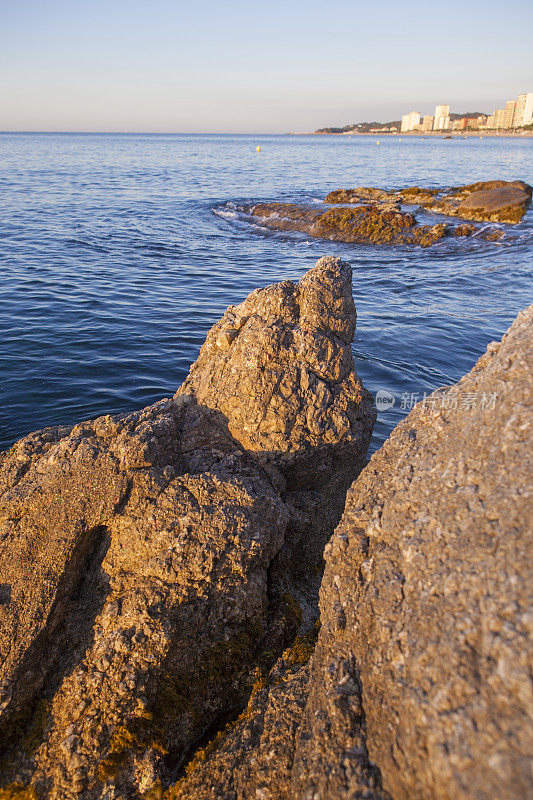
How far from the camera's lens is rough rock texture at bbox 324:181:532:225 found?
25.1m

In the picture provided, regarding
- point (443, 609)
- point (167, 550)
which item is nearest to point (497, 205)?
point (167, 550)

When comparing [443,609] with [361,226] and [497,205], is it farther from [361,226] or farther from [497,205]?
[497,205]

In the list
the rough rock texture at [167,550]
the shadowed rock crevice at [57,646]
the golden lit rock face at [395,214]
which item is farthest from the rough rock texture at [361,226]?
the shadowed rock crevice at [57,646]

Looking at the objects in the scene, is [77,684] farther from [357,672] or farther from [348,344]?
[348,344]

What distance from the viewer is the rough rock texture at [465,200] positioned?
2511cm

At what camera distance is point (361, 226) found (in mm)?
22906

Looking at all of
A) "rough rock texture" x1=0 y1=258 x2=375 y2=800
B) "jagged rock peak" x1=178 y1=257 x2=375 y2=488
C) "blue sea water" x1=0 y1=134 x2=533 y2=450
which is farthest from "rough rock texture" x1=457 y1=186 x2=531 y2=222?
"rough rock texture" x1=0 y1=258 x2=375 y2=800

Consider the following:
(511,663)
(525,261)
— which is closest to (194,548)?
(511,663)

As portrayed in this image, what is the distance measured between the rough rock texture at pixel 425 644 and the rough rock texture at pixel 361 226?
2025 cm

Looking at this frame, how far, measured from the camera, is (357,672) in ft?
8.29

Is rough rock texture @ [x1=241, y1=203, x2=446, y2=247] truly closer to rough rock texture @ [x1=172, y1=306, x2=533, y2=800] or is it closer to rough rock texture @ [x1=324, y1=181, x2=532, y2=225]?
rough rock texture @ [x1=324, y1=181, x2=532, y2=225]

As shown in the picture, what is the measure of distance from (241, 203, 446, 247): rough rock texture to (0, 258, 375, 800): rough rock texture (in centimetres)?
1873

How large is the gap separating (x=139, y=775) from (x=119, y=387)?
23.5ft

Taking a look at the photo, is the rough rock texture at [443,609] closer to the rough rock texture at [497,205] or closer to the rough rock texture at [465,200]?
the rough rock texture at [465,200]
